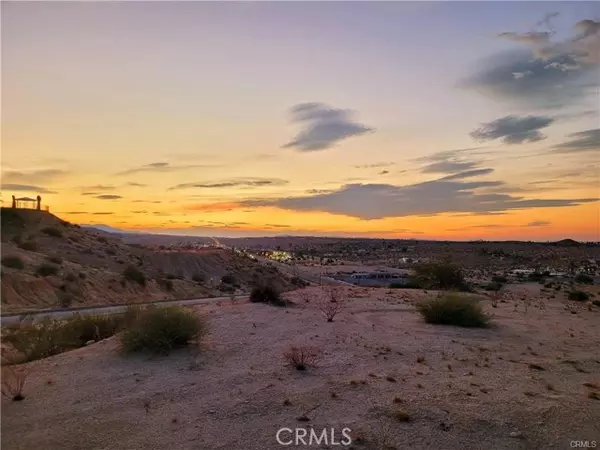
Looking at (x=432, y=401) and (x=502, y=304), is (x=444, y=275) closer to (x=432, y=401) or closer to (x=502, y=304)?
(x=502, y=304)

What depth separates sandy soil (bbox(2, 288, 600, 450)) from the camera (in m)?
8.63

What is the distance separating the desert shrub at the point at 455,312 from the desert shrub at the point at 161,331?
8971mm

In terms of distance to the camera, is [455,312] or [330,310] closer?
[455,312]

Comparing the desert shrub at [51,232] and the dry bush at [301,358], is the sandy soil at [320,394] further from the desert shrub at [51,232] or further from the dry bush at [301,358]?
the desert shrub at [51,232]

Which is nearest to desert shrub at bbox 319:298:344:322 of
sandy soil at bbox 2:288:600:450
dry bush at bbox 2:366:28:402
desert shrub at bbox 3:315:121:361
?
sandy soil at bbox 2:288:600:450

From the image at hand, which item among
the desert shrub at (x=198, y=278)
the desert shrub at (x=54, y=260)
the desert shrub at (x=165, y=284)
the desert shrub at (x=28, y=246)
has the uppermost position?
the desert shrub at (x=28, y=246)

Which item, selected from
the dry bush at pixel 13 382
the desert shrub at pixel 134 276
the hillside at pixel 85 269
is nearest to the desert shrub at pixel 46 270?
the hillside at pixel 85 269

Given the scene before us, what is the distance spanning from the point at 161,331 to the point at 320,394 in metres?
5.48

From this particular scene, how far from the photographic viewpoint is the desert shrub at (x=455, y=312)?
64.0 feet

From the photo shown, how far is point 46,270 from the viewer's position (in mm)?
36094

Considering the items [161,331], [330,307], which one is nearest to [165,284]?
[330,307]

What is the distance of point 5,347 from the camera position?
52.0 feet

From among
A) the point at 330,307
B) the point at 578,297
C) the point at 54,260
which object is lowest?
the point at 578,297

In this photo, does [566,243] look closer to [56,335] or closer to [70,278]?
[70,278]
